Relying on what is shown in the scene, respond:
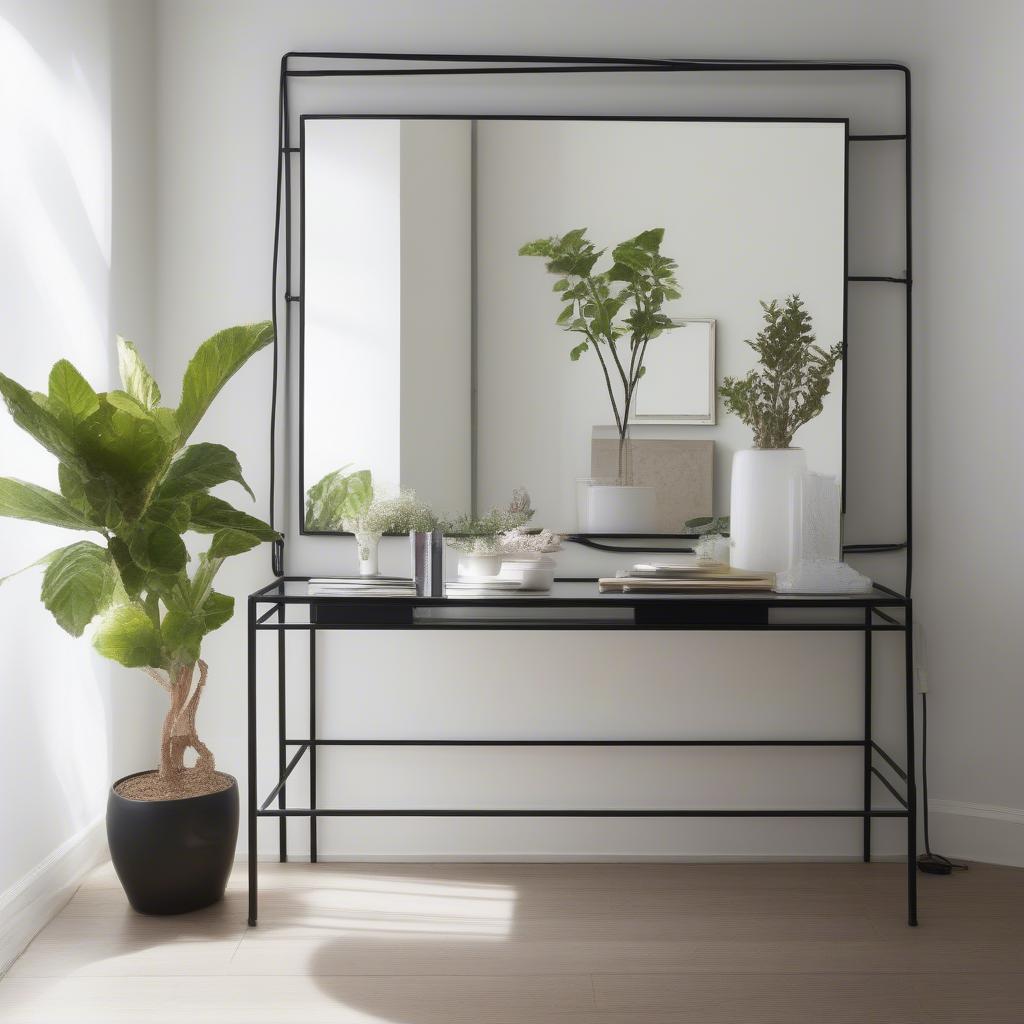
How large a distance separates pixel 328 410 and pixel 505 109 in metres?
0.97

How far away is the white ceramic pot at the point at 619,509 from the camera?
2846mm

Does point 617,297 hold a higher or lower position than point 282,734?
higher

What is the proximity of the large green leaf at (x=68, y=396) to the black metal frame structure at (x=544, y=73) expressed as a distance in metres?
0.75

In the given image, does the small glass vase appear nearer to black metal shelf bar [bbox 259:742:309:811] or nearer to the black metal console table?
the black metal console table

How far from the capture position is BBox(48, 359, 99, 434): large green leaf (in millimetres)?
2100

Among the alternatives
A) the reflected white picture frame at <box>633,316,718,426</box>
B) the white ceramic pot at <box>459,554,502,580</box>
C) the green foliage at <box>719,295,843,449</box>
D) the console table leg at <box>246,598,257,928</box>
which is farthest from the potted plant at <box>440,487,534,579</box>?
the green foliage at <box>719,295,843,449</box>

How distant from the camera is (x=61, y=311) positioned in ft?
8.27

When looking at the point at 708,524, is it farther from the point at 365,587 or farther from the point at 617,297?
the point at 365,587

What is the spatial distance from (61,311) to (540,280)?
123cm

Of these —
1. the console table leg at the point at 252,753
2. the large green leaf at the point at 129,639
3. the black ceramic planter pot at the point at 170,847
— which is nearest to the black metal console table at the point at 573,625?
the console table leg at the point at 252,753

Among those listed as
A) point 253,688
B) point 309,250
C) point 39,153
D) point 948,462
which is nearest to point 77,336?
point 39,153

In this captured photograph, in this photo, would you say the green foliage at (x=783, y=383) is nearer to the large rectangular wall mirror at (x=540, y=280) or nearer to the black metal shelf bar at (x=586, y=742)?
the large rectangular wall mirror at (x=540, y=280)

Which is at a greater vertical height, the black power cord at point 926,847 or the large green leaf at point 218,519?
the large green leaf at point 218,519

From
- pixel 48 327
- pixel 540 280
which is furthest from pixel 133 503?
pixel 540 280
